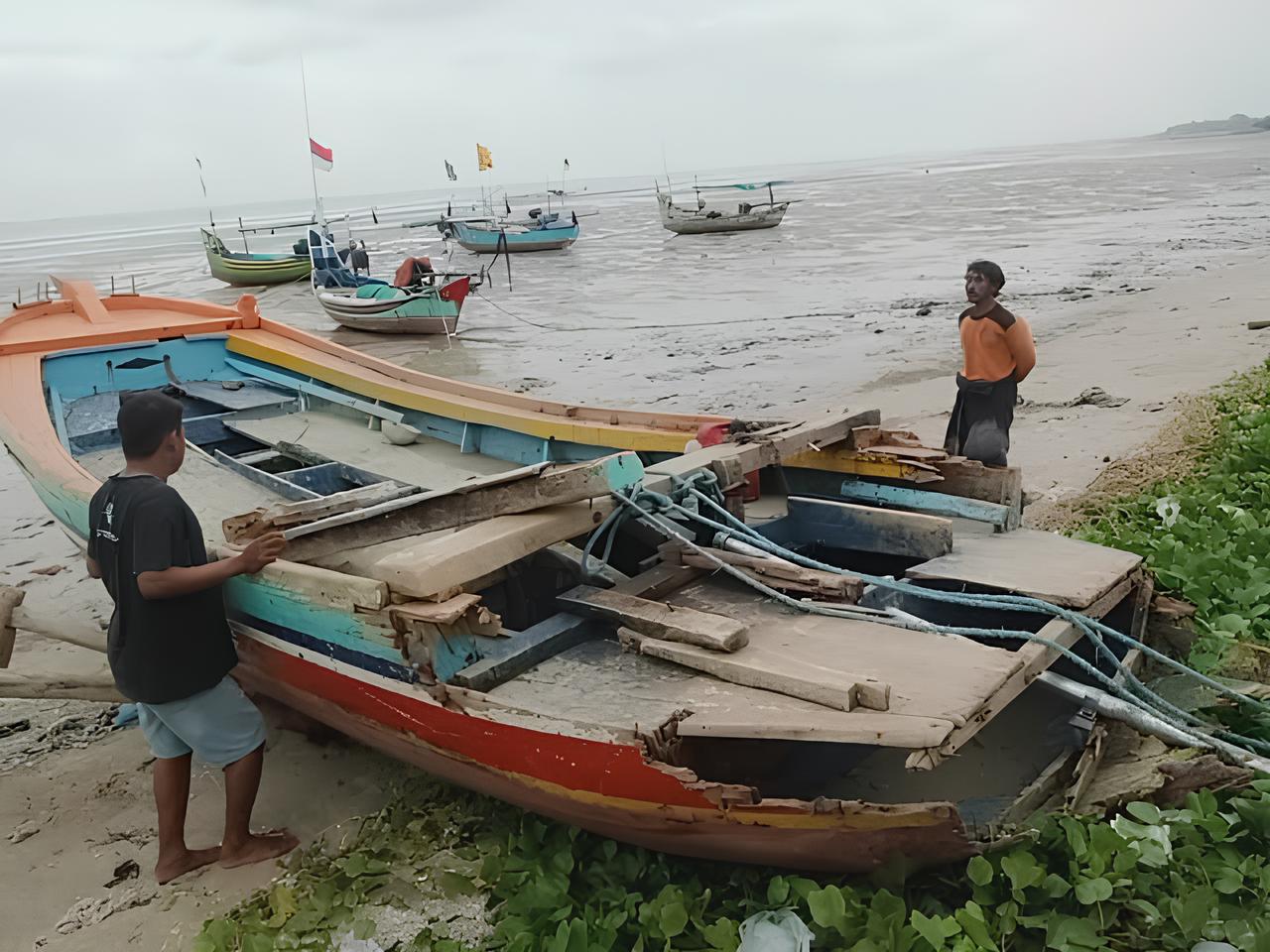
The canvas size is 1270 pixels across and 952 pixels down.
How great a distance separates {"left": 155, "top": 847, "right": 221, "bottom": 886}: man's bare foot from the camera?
333 centimetres

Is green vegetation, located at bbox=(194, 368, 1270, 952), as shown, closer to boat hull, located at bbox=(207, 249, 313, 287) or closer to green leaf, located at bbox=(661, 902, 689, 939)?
green leaf, located at bbox=(661, 902, 689, 939)

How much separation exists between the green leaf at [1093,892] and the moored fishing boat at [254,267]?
2756 cm

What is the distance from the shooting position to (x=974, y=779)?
2988 millimetres

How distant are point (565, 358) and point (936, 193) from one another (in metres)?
45.0

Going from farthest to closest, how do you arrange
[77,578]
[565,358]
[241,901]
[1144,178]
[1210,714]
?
[1144,178], [565,358], [77,578], [241,901], [1210,714]

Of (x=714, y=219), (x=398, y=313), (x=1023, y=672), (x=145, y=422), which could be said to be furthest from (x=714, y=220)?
(x=1023, y=672)

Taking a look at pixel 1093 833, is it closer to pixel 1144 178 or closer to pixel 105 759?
pixel 105 759

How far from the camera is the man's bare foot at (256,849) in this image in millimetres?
3381

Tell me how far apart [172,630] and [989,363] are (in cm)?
364

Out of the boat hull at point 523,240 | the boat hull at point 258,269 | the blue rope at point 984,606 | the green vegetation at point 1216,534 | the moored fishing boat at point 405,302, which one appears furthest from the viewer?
the boat hull at point 523,240

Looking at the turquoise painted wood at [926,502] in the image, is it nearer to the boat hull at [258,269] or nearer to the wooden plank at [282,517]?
the wooden plank at [282,517]

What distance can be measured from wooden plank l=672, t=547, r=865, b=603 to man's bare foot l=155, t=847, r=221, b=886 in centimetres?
202

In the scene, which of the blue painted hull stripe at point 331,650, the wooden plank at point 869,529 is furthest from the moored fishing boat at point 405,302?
the wooden plank at point 869,529

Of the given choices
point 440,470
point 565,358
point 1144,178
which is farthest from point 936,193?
point 440,470
